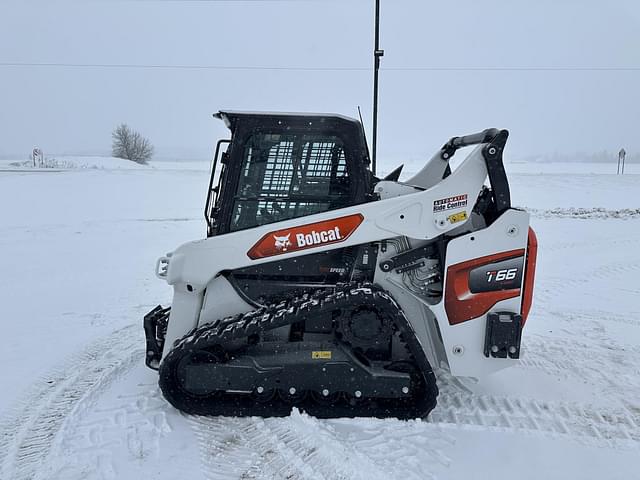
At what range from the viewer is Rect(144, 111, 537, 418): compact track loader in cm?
381

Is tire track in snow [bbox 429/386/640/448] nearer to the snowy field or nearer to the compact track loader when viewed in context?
the snowy field

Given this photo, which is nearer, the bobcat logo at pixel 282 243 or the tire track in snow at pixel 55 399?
the tire track in snow at pixel 55 399

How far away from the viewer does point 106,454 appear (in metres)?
3.39

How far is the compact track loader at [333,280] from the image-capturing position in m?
3.81

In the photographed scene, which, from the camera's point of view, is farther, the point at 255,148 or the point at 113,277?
the point at 113,277

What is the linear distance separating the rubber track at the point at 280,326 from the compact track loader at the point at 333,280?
0.03ft

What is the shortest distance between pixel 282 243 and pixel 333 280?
0.52 metres

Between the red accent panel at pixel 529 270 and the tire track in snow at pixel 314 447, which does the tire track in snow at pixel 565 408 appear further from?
the red accent panel at pixel 529 270

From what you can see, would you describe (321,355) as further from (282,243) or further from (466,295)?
(466,295)

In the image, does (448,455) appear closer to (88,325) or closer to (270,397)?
(270,397)

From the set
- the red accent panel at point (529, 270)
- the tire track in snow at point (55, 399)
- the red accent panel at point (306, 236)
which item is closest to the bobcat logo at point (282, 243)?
the red accent panel at point (306, 236)

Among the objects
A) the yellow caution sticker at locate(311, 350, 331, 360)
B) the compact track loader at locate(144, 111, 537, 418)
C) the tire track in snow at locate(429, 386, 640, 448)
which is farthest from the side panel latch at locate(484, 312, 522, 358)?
the yellow caution sticker at locate(311, 350, 331, 360)

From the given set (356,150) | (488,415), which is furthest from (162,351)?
(488,415)

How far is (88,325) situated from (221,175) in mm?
2995
